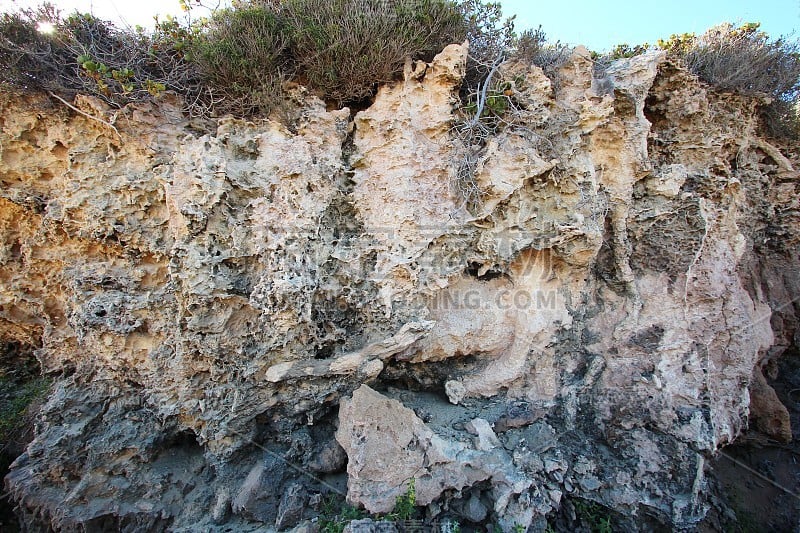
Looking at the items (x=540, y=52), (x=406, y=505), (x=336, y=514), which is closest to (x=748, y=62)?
(x=540, y=52)

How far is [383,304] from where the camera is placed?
3076mm

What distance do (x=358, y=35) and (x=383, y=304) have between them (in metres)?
2.39

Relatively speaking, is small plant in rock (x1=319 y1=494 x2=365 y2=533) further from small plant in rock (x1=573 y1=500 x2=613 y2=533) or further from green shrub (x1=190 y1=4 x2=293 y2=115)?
green shrub (x1=190 y1=4 x2=293 y2=115)

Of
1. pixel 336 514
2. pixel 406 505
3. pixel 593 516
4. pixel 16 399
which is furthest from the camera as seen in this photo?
pixel 16 399

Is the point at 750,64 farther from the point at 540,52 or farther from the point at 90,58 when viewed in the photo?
the point at 90,58

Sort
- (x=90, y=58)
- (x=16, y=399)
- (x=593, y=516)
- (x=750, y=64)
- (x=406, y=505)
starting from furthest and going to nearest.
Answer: (x=750, y=64)
(x=16, y=399)
(x=90, y=58)
(x=593, y=516)
(x=406, y=505)

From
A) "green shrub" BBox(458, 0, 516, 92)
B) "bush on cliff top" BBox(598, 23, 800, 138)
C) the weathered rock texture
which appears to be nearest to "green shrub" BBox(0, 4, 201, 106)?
the weathered rock texture

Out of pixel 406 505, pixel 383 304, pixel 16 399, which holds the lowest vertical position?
pixel 406 505

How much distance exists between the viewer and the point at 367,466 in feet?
8.59

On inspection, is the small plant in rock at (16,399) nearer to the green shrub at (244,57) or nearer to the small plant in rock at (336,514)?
the small plant in rock at (336,514)

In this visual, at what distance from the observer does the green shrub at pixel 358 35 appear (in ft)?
10.7

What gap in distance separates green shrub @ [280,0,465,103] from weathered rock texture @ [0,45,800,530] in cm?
28

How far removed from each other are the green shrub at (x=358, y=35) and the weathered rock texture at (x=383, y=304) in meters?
0.28

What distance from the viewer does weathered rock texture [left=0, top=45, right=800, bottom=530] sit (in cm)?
288
